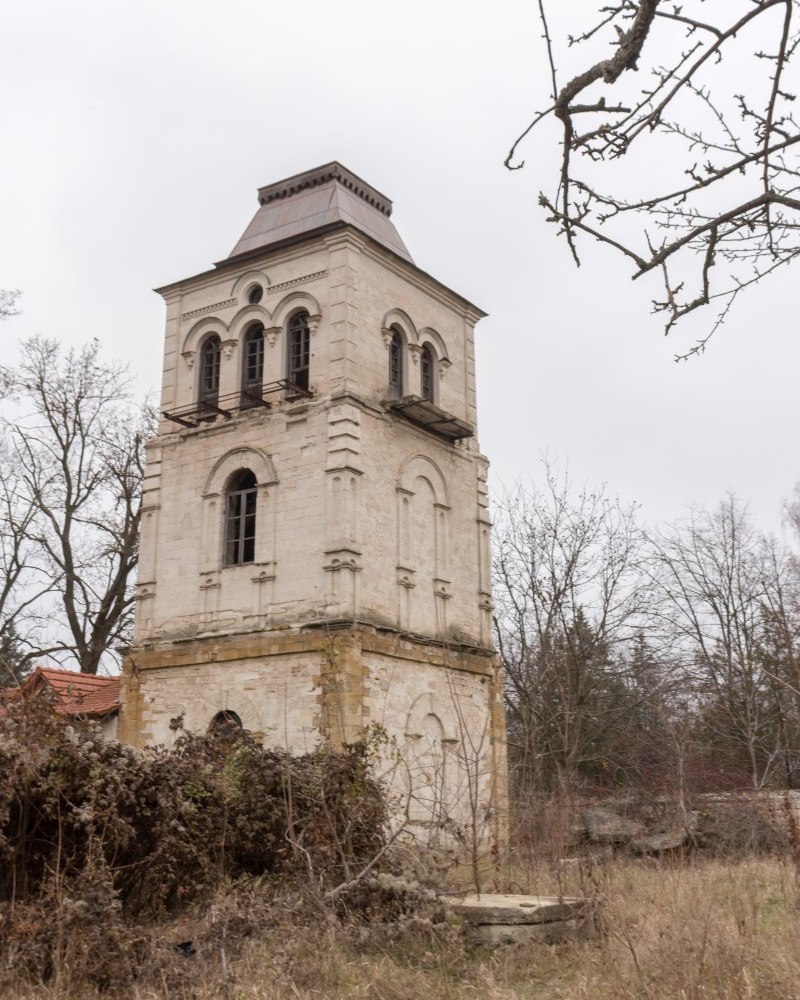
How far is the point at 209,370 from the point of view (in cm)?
2405

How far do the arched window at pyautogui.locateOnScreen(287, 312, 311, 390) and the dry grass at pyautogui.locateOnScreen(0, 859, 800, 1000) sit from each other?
45.8ft

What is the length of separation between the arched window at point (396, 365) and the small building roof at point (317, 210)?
1.92 metres

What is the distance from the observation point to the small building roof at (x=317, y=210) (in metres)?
23.7

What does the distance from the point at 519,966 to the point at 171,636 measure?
14.6m

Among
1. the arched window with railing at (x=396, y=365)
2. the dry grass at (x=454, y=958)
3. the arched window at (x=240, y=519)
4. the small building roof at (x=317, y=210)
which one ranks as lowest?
the dry grass at (x=454, y=958)

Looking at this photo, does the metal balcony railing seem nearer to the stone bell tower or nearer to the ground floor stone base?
the stone bell tower

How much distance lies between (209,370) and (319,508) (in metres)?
5.36

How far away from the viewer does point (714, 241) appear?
4801mm

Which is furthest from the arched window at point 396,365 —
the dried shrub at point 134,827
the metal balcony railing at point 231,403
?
the dried shrub at point 134,827

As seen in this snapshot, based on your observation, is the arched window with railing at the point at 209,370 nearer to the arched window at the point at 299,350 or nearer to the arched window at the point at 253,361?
the arched window at the point at 253,361

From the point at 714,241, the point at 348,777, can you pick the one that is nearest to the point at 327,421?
the point at 348,777

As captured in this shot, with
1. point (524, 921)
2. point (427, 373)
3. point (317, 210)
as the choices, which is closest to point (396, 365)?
point (427, 373)

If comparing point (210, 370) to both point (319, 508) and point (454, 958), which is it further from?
point (454, 958)

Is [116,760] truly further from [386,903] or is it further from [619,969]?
[619,969]
